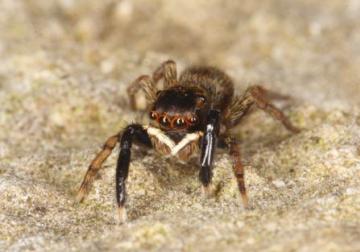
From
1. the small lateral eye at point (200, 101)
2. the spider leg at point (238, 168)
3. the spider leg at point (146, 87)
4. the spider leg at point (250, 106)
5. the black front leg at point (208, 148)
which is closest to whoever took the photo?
the spider leg at point (238, 168)

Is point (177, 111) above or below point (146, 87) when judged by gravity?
below

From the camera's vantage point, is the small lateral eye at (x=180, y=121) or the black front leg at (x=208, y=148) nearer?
the black front leg at (x=208, y=148)

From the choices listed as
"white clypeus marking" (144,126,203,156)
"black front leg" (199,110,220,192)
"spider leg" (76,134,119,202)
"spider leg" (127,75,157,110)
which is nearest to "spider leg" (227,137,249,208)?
"black front leg" (199,110,220,192)

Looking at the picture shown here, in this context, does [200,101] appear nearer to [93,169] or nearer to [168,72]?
[168,72]

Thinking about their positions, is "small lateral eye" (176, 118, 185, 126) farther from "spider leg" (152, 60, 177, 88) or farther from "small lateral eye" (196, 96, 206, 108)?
"spider leg" (152, 60, 177, 88)

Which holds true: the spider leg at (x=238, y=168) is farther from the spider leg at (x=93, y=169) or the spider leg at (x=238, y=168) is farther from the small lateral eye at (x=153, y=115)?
the spider leg at (x=93, y=169)

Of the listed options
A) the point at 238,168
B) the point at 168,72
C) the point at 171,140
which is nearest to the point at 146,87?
the point at 168,72

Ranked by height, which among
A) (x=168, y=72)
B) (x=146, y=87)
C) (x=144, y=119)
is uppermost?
(x=168, y=72)

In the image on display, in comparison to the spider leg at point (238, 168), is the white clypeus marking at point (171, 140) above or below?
above

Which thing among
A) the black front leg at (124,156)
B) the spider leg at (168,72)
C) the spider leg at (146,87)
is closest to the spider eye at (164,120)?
the black front leg at (124,156)
